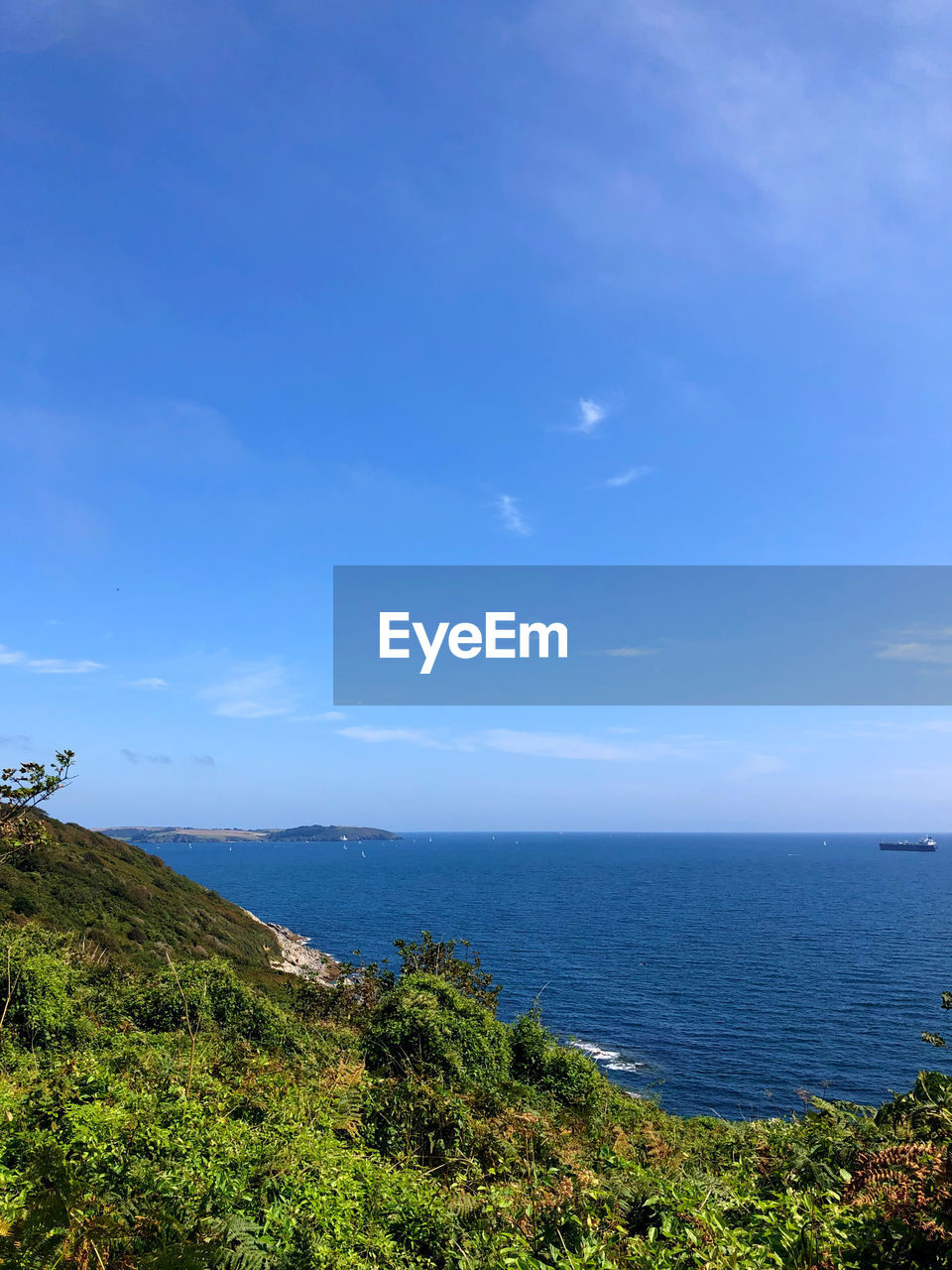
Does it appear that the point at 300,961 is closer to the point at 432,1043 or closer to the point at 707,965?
the point at 707,965

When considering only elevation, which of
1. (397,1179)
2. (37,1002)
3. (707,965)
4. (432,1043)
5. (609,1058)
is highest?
(397,1179)

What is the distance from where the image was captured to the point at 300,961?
214 ft

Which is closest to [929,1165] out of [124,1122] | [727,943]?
[124,1122]

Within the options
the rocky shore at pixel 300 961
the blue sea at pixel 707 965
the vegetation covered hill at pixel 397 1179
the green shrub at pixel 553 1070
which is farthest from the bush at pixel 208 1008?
the rocky shore at pixel 300 961

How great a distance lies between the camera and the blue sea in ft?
149

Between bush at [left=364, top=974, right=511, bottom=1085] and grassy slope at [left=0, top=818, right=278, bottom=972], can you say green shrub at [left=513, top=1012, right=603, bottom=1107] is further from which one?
grassy slope at [left=0, top=818, right=278, bottom=972]

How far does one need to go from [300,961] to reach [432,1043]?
2200 inches

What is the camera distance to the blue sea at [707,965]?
45469mm

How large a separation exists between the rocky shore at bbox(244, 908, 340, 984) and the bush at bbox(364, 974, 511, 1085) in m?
39.0

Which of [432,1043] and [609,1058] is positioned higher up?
[432,1043]

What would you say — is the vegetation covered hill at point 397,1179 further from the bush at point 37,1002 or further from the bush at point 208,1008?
the bush at point 208,1008

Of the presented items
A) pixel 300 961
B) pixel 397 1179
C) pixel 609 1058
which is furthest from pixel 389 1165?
pixel 300 961

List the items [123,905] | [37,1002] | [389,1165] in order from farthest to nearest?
[123,905], [37,1002], [389,1165]

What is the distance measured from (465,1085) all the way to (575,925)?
3504 inches
